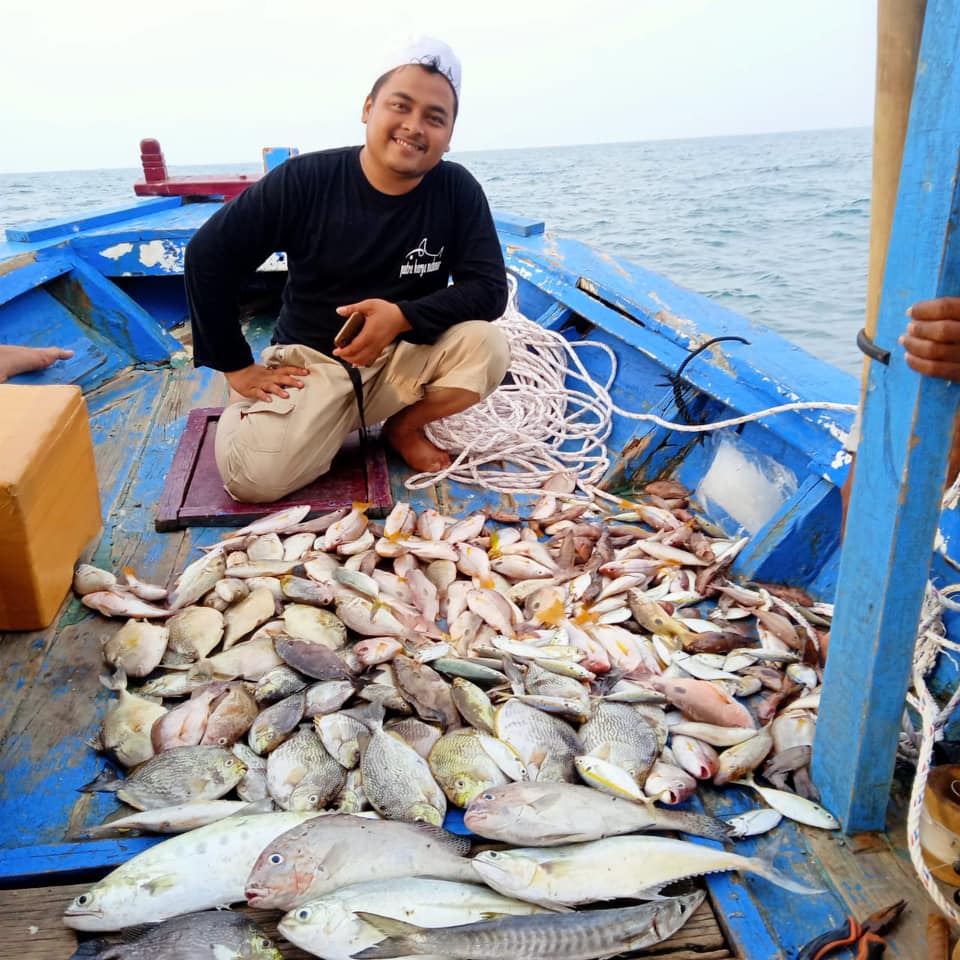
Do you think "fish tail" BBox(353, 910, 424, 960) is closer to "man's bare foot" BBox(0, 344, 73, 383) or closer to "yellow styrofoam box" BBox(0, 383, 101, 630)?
"yellow styrofoam box" BBox(0, 383, 101, 630)

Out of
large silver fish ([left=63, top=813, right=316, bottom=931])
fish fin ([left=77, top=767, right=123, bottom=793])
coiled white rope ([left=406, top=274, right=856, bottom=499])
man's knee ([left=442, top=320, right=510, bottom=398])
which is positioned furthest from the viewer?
coiled white rope ([left=406, top=274, right=856, bottom=499])

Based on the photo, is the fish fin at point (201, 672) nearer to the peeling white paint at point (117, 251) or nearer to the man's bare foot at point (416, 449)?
the man's bare foot at point (416, 449)

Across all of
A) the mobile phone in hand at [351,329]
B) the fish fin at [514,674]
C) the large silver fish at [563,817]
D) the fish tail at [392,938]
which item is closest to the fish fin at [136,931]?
the fish tail at [392,938]

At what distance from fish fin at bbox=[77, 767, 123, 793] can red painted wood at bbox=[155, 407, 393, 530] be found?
1.38m

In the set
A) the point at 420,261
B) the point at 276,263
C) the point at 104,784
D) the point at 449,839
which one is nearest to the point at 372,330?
the point at 420,261

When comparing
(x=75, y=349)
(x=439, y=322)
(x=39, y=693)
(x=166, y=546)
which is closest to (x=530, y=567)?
(x=439, y=322)

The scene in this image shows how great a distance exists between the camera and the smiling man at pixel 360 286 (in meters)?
3.20

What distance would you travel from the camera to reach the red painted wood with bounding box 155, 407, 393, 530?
3277 mm

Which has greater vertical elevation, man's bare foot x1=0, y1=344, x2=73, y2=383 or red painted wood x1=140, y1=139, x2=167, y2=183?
red painted wood x1=140, y1=139, x2=167, y2=183

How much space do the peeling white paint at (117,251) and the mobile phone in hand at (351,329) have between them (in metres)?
2.90

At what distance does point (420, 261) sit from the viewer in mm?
3492

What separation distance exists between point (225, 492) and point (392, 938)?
2324 mm

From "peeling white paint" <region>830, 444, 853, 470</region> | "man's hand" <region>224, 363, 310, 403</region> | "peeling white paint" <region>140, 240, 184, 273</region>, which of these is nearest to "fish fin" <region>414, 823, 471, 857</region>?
"peeling white paint" <region>830, 444, 853, 470</region>

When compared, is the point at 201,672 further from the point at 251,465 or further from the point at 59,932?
the point at 251,465
